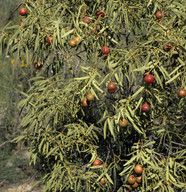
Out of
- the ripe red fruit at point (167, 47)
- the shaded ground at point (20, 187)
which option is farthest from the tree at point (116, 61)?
the shaded ground at point (20, 187)

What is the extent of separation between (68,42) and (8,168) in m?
2.57

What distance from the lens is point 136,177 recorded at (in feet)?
6.61

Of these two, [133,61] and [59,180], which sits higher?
[133,61]

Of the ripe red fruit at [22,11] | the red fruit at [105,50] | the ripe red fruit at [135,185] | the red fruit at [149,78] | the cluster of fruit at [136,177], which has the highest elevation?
the ripe red fruit at [22,11]

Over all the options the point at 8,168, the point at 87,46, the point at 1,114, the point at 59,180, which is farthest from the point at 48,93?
the point at 1,114

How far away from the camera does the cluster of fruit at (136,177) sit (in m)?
1.89

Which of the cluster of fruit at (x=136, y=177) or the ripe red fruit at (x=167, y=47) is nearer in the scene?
the ripe red fruit at (x=167, y=47)

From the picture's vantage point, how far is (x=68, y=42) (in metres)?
1.97

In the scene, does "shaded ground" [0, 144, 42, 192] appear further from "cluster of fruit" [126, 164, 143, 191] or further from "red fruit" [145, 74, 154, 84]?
"red fruit" [145, 74, 154, 84]

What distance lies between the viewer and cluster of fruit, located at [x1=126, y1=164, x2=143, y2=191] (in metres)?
1.89

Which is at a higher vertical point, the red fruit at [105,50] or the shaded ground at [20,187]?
the red fruit at [105,50]

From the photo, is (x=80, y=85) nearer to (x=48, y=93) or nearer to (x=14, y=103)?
(x=48, y=93)

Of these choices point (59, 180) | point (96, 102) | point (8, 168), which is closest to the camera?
point (59, 180)

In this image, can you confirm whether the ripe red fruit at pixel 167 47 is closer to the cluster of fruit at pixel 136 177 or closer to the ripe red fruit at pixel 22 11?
the cluster of fruit at pixel 136 177
